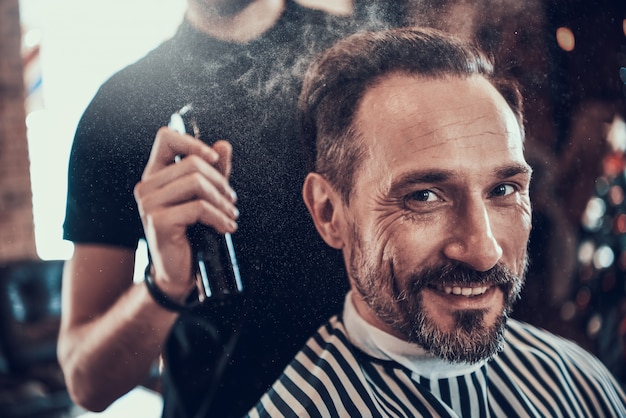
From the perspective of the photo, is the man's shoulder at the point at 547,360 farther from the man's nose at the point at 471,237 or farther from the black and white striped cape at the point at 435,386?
the man's nose at the point at 471,237

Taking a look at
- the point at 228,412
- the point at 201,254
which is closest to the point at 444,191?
the point at 201,254

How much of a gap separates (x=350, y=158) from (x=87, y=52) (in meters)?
0.41

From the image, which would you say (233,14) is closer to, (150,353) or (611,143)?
(150,353)

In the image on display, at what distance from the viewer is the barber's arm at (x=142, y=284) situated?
716 mm

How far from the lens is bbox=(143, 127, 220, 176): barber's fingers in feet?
2.36

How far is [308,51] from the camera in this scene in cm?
73

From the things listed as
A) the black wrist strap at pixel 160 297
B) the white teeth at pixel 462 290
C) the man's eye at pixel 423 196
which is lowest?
the black wrist strap at pixel 160 297

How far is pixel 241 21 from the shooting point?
2.41 feet

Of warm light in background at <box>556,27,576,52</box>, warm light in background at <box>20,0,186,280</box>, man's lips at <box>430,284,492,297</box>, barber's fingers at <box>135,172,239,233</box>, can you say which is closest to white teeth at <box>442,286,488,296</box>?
man's lips at <box>430,284,492,297</box>

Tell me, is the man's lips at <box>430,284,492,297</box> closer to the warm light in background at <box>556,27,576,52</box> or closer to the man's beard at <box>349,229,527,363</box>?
the man's beard at <box>349,229,527,363</box>

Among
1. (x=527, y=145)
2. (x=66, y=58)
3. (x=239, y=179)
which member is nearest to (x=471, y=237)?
(x=527, y=145)

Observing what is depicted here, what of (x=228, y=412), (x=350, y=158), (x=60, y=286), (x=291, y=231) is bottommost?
(x=228, y=412)

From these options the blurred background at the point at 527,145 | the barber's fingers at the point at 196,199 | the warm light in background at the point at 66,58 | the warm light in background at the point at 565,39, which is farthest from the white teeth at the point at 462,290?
the warm light in background at the point at 66,58

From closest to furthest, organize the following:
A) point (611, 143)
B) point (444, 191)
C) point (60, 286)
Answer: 1. point (444, 191)
2. point (60, 286)
3. point (611, 143)
